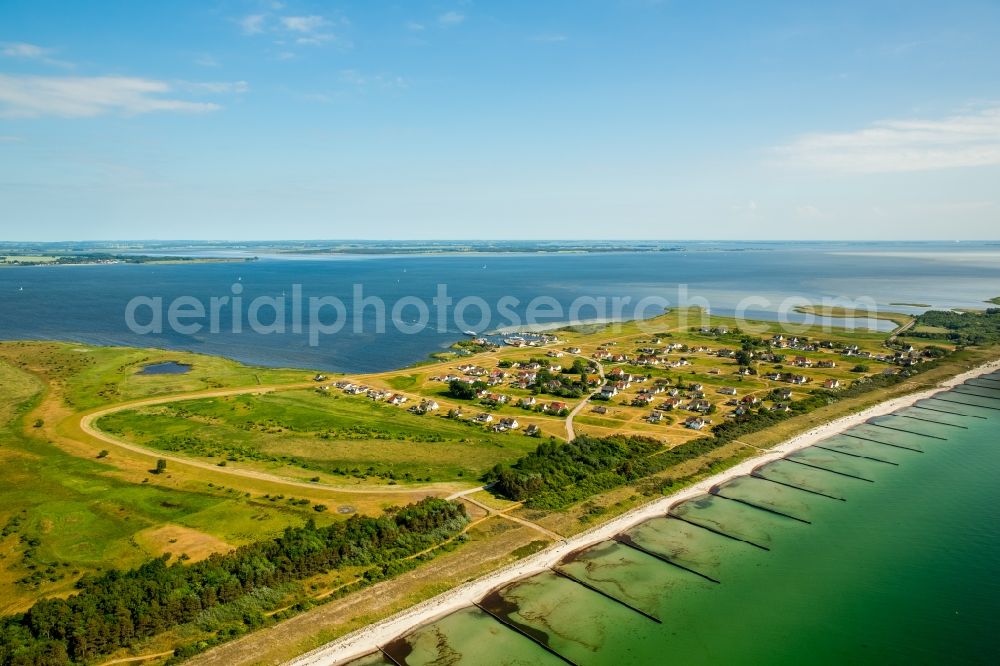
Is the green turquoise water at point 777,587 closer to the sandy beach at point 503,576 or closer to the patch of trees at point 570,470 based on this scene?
the sandy beach at point 503,576

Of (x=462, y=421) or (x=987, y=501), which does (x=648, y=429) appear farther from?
(x=987, y=501)

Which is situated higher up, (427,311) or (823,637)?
(427,311)

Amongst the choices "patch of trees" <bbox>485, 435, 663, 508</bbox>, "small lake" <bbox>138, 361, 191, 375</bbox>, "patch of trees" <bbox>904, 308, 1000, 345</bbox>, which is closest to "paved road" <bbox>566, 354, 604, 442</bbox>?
"patch of trees" <bbox>485, 435, 663, 508</bbox>

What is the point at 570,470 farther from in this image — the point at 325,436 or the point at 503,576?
the point at 325,436

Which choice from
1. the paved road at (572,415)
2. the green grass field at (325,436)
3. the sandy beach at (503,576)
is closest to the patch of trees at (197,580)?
the sandy beach at (503,576)

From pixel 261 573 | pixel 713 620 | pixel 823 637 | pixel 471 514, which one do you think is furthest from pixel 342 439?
pixel 823 637
